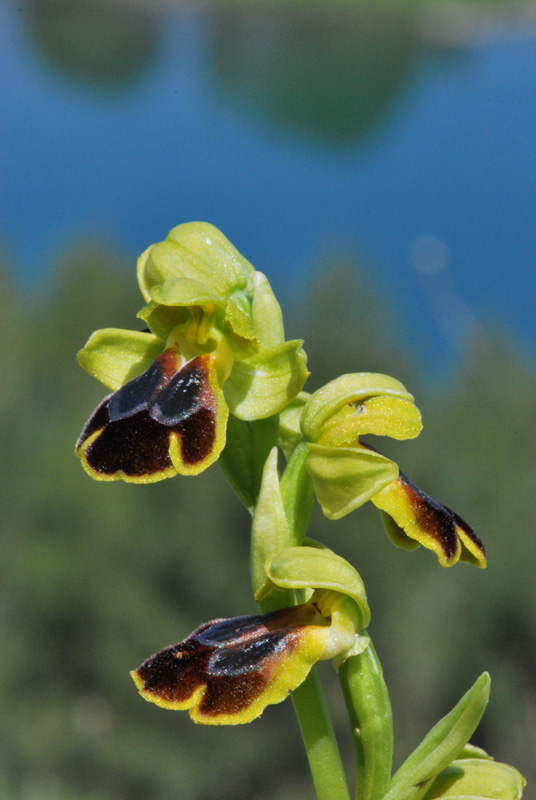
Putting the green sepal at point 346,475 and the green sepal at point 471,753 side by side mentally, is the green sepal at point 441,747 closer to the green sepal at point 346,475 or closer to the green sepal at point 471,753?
the green sepal at point 471,753

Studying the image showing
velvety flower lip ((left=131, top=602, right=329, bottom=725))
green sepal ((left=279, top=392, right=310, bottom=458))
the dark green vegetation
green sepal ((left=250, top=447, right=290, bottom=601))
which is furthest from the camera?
the dark green vegetation

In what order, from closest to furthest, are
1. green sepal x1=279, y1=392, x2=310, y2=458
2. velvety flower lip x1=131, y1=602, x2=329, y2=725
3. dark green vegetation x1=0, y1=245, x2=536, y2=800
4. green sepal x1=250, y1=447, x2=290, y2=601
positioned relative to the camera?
velvety flower lip x1=131, y1=602, x2=329, y2=725 < green sepal x1=250, y1=447, x2=290, y2=601 < green sepal x1=279, y1=392, x2=310, y2=458 < dark green vegetation x1=0, y1=245, x2=536, y2=800

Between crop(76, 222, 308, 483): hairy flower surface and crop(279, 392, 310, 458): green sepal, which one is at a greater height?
crop(76, 222, 308, 483): hairy flower surface

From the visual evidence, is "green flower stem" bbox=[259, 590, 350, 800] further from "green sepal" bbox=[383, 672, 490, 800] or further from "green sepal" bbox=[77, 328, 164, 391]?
"green sepal" bbox=[77, 328, 164, 391]

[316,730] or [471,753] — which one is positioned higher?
[316,730]

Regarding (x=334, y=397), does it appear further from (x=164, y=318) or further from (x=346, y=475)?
(x=164, y=318)

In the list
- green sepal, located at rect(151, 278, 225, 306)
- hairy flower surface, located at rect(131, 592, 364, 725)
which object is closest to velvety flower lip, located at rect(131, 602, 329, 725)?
hairy flower surface, located at rect(131, 592, 364, 725)

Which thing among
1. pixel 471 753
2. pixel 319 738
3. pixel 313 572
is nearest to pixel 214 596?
pixel 471 753

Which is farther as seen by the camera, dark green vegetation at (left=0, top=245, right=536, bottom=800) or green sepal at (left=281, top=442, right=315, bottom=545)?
dark green vegetation at (left=0, top=245, right=536, bottom=800)

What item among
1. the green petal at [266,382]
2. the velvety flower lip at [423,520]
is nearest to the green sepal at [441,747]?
the velvety flower lip at [423,520]
